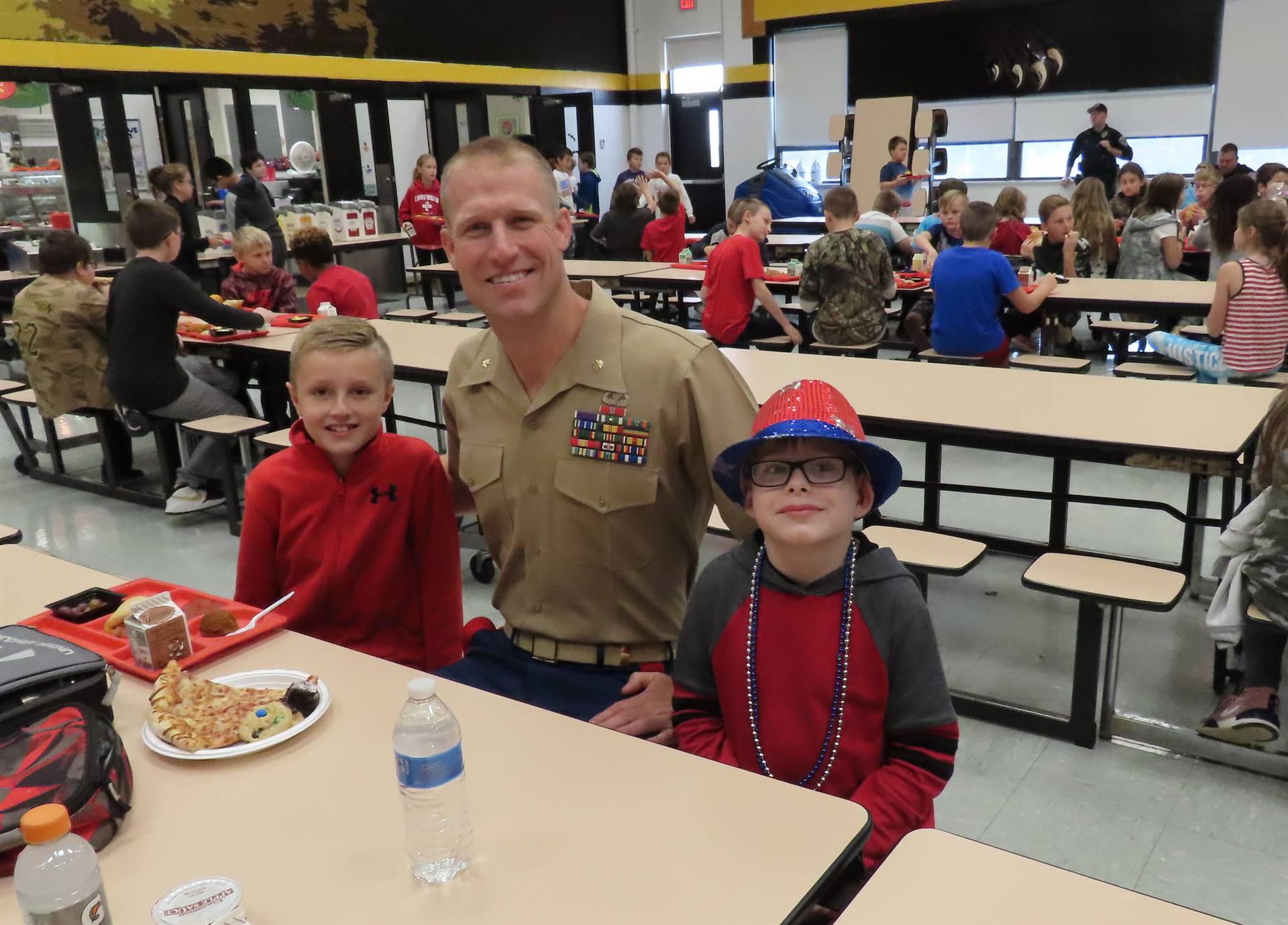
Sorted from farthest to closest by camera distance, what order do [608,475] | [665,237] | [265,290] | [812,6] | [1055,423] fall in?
[812,6]
[665,237]
[265,290]
[1055,423]
[608,475]

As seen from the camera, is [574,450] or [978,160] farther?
[978,160]

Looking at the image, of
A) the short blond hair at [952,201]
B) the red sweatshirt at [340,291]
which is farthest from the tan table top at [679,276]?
the red sweatshirt at [340,291]

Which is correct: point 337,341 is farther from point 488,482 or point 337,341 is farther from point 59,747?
point 59,747

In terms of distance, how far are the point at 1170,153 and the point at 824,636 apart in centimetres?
1193

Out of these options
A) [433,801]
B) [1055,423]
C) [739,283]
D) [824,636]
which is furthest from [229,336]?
[433,801]

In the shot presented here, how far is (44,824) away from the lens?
0.99 metres

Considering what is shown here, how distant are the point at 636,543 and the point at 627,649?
0.68ft

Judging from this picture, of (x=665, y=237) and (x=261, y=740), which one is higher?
(x=665, y=237)

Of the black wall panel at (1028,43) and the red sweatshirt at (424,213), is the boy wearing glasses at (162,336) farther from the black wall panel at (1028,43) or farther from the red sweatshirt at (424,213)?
the black wall panel at (1028,43)

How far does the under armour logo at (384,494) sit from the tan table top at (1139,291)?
4.44 m

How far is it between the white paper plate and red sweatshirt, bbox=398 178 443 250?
9.61 metres

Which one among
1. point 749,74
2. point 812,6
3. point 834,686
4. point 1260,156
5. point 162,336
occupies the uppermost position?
point 812,6

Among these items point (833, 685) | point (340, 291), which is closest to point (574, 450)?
point (833, 685)

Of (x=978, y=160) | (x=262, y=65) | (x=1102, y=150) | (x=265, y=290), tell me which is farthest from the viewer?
(x=978, y=160)
